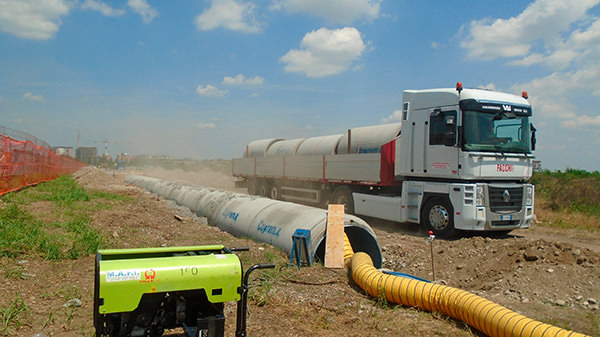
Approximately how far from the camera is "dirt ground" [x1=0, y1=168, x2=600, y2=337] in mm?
4844

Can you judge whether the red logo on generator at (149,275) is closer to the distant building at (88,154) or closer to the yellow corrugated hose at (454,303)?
the yellow corrugated hose at (454,303)

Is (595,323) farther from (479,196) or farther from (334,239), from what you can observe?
(479,196)

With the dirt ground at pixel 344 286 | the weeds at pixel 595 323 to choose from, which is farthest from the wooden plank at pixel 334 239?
the weeds at pixel 595 323

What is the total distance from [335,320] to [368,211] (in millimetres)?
8592

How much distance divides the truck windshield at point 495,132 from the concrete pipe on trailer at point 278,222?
3.88m

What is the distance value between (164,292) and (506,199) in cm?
968

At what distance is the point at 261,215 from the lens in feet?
30.6

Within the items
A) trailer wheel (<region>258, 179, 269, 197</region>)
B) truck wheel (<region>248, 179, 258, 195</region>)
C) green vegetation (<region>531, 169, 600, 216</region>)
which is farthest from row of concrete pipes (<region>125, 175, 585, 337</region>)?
green vegetation (<region>531, 169, 600, 216</region>)

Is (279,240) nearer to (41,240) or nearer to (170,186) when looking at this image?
(41,240)

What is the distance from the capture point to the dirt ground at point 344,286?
484 cm

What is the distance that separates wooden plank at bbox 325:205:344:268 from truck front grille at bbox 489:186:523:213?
4.94m

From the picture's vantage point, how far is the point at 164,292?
3.10m

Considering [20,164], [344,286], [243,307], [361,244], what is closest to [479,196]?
[361,244]

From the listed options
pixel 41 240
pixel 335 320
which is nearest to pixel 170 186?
pixel 41 240
